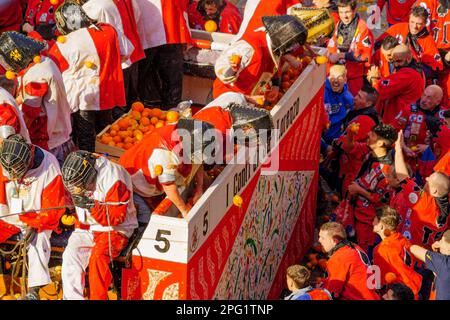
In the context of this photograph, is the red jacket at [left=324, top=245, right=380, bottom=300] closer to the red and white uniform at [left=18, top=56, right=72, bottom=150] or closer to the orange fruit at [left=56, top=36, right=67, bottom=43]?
the red and white uniform at [left=18, top=56, right=72, bottom=150]

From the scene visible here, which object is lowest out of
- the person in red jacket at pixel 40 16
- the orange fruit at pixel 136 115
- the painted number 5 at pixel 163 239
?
the orange fruit at pixel 136 115

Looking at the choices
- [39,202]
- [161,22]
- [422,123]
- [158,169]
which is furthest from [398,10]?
[39,202]

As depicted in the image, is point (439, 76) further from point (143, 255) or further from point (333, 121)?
point (143, 255)

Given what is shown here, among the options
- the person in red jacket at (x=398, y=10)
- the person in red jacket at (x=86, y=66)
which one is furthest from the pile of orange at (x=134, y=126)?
the person in red jacket at (x=398, y=10)

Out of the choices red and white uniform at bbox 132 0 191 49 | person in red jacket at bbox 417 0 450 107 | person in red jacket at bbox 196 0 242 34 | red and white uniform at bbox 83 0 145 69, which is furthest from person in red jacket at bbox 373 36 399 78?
red and white uniform at bbox 83 0 145 69

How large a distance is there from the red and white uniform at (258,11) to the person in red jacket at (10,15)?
12.0 feet

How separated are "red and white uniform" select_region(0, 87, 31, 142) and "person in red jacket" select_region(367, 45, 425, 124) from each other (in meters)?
4.96

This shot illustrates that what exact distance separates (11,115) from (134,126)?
5.67 ft

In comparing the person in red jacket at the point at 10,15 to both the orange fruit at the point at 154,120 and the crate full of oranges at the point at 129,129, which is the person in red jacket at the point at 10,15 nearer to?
the crate full of oranges at the point at 129,129

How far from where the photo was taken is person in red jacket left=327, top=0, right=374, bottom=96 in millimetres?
13312

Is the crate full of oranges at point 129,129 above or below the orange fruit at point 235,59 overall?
below

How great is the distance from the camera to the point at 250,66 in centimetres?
1025

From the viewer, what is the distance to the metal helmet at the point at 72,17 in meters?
10.4

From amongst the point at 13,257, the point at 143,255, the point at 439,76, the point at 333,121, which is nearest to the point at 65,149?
the point at 13,257
